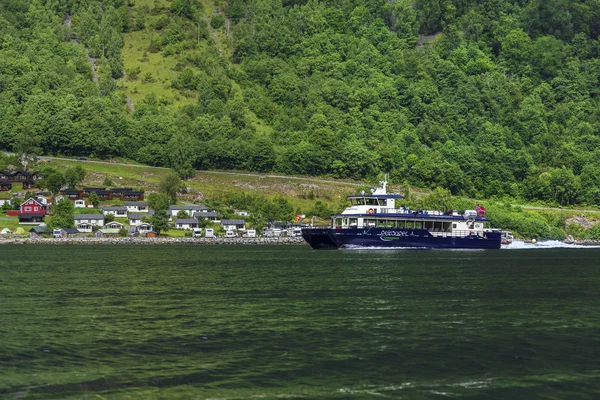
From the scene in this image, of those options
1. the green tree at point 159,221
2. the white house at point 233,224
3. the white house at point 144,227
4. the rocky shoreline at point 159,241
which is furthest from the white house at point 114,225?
the white house at point 233,224

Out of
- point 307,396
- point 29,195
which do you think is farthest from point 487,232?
point 307,396

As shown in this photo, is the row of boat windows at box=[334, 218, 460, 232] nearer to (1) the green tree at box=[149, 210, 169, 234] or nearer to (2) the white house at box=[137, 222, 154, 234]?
(1) the green tree at box=[149, 210, 169, 234]

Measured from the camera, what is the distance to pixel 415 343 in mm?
33188

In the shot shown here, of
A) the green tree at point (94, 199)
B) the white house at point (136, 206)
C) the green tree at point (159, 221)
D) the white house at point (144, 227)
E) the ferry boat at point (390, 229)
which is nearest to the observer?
the ferry boat at point (390, 229)

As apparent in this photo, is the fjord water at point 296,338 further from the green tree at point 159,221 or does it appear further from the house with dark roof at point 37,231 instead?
the green tree at point 159,221

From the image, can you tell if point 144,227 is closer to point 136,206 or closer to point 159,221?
point 159,221

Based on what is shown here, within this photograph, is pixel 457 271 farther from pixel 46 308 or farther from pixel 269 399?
pixel 269 399

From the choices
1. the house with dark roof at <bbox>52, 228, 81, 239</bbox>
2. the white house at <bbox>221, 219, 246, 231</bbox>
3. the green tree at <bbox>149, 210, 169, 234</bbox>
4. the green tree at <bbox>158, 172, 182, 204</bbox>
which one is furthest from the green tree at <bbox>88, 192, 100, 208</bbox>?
the white house at <bbox>221, 219, 246, 231</bbox>

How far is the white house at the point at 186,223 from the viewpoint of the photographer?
172 m

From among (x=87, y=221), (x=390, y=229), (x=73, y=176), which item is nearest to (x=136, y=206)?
(x=87, y=221)

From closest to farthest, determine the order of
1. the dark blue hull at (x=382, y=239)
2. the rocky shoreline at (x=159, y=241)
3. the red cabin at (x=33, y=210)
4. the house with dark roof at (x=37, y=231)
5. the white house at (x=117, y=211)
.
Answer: the dark blue hull at (x=382, y=239), the rocky shoreline at (x=159, y=241), the house with dark roof at (x=37, y=231), the red cabin at (x=33, y=210), the white house at (x=117, y=211)

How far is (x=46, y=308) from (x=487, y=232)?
99686 millimetres

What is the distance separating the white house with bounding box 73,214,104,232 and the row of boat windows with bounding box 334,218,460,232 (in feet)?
206

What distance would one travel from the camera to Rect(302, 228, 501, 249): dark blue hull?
119125 millimetres
